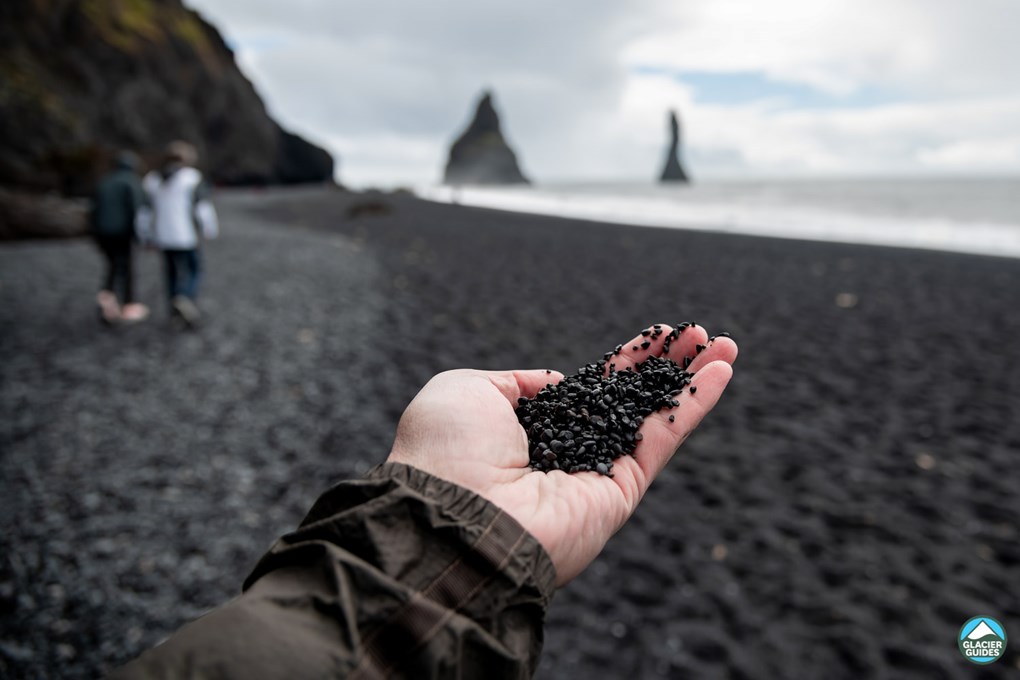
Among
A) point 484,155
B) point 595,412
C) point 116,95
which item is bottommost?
point 595,412

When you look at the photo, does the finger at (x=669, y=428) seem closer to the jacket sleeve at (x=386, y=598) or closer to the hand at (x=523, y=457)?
the hand at (x=523, y=457)

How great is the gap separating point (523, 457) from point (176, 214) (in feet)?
23.0

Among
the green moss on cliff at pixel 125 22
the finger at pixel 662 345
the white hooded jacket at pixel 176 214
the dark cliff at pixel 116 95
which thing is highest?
the green moss on cliff at pixel 125 22

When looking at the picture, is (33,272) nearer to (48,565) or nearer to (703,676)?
(48,565)

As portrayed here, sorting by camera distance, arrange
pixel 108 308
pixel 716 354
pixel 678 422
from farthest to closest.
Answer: pixel 108 308, pixel 716 354, pixel 678 422

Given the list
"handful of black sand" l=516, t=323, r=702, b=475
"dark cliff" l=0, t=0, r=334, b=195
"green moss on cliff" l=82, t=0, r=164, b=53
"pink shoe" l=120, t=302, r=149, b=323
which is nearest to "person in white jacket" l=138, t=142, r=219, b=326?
"pink shoe" l=120, t=302, r=149, b=323

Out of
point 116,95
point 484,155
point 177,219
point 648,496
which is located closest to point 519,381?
point 648,496

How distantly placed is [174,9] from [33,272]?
4045 cm

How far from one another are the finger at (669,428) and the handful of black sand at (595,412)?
0.03m

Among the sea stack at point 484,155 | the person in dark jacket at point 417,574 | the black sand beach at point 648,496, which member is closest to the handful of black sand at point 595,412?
the person in dark jacket at point 417,574

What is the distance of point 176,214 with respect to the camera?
7.49 metres

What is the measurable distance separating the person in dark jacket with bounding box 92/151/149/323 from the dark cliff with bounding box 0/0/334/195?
14.4 metres

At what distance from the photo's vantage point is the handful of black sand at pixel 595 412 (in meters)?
2.25

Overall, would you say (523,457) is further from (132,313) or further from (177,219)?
(132,313)
